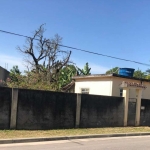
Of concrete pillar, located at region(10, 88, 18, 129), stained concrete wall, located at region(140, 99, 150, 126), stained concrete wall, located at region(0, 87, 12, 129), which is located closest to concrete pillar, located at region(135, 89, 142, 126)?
stained concrete wall, located at region(140, 99, 150, 126)

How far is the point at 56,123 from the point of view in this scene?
41.9 ft

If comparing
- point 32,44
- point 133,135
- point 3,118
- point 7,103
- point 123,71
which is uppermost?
point 32,44

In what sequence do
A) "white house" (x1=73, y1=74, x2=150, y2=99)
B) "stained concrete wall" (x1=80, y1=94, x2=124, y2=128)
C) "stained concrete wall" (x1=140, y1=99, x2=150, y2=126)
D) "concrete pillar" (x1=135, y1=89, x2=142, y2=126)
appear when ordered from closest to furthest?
1. "stained concrete wall" (x1=80, y1=94, x2=124, y2=128)
2. "concrete pillar" (x1=135, y1=89, x2=142, y2=126)
3. "stained concrete wall" (x1=140, y1=99, x2=150, y2=126)
4. "white house" (x1=73, y1=74, x2=150, y2=99)

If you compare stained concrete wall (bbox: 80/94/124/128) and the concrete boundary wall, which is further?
stained concrete wall (bbox: 80/94/124/128)

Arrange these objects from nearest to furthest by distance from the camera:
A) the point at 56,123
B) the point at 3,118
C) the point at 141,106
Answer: the point at 3,118 → the point at 56,123 → the point at 141,106

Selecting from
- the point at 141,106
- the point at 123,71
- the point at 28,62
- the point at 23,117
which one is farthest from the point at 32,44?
the point at 23,117

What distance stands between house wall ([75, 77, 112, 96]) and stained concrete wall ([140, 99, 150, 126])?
2.45 metres

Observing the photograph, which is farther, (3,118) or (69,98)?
(69,98)

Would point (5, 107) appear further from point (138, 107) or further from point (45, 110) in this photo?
point (138, 107)

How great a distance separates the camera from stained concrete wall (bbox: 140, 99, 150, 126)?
16703 millimetres

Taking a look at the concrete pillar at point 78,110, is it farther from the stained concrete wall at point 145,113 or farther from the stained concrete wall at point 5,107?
the stained concrete wall at point 145,113

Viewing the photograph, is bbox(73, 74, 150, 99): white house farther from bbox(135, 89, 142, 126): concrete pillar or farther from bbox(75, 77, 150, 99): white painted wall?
bbox(135, 89, 142, 126): concrete pillar

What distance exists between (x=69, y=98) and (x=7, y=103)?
3440 millimetres

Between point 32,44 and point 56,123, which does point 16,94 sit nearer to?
point 56,123
